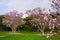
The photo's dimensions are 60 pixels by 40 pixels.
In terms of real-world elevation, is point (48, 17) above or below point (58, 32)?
above

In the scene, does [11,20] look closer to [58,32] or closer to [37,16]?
[37,16]

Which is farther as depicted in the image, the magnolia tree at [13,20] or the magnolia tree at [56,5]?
the magnolia tree at [13,20]

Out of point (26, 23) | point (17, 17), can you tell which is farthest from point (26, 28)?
point (17, 17)

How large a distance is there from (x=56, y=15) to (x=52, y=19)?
7.6 inches

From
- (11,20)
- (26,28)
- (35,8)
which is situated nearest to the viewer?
(35,8)

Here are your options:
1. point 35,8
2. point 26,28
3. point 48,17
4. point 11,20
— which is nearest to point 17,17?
point 11,20

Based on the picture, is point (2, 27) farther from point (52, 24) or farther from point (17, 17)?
point (52, 24)

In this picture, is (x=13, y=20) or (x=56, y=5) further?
Answer: (x=13, y=20)

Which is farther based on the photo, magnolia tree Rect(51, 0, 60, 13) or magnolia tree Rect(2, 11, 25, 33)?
magnolia tree Rect(2, 11, 25, 33)

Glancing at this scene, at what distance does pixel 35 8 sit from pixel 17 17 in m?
9.21

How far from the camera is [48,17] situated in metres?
7.22

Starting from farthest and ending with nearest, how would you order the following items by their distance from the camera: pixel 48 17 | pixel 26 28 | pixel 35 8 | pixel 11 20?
1. pixel 26 28
2. pixel 11 20
3. pixel 35 8
4. pixel 48 17

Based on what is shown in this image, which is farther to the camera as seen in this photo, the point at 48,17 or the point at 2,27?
the point at 2,27

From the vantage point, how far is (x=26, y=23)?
52.6 metres
